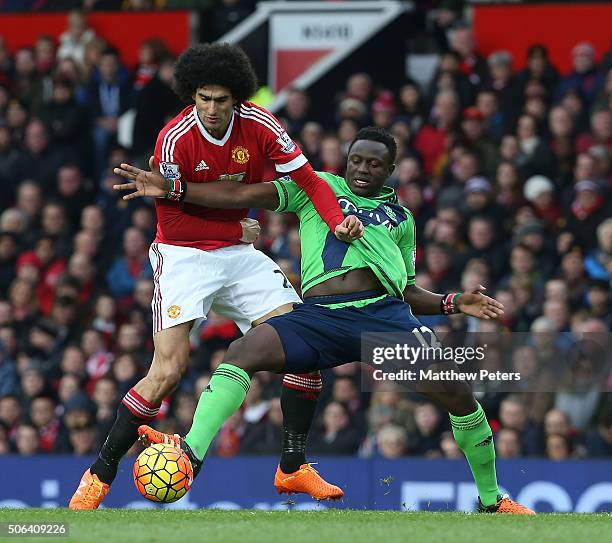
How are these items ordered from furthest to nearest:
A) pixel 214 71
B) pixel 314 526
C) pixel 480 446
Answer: pixel 214 71
pixel 480 446
pixel 314 526

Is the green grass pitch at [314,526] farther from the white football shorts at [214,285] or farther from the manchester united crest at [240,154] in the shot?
the manchester united crest at [240,154]

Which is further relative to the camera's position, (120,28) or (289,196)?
(120,28)

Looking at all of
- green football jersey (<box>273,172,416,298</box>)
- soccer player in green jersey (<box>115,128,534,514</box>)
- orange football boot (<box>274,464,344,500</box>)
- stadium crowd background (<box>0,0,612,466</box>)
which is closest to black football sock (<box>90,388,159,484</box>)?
soccer player in green jersey (<box>115,128,534,514</box>)

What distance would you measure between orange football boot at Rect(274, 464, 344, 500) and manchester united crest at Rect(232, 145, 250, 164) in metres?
1.82

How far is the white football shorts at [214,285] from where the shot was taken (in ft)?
29.1

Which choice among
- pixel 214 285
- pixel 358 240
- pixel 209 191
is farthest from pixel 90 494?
pixel 358 240

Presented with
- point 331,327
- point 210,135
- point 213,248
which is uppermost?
point 210,135

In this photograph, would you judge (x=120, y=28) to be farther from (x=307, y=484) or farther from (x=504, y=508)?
(x=504, y=508)

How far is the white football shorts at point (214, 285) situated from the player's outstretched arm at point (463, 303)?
2.29 ft

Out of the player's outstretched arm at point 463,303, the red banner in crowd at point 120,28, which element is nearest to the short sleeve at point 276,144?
the player's outstretched arm at point 463,303

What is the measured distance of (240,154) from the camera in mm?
8945

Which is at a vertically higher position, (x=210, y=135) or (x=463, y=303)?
(x=210, y=135)

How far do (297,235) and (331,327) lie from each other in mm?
6092

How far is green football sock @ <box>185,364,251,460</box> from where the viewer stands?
8023 mm
